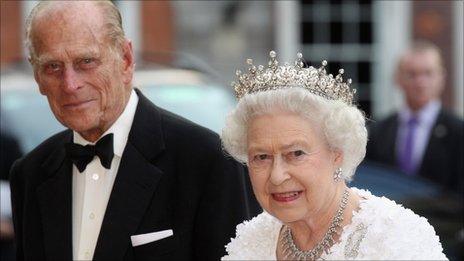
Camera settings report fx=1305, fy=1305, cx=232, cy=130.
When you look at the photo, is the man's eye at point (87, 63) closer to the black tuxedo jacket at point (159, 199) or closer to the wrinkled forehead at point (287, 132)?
the black tuxedo jacket at point (159, 199)

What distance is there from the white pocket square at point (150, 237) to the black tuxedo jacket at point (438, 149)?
16.8 ft

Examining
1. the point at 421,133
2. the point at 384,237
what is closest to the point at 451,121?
the point at 421,133

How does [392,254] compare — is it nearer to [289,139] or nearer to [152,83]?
[289,139]

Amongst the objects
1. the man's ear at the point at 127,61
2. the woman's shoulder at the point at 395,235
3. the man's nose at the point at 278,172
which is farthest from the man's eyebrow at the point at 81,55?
the woman's shoulder at the point at 395,235

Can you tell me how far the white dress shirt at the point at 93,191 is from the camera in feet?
14.3

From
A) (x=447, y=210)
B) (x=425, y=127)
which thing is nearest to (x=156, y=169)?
(x=447, y=210)

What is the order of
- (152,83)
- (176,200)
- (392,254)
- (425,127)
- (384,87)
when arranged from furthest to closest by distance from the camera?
(384,87), (425,127), (152,83), (176,200), (392,254)

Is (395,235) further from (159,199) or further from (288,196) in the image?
(159,199)

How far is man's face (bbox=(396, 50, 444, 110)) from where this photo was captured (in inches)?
404

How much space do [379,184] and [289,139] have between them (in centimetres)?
475

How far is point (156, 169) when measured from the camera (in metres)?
4.34

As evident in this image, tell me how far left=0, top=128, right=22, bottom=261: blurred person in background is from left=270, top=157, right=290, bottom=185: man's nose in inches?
134

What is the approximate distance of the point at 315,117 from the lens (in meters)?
3.57

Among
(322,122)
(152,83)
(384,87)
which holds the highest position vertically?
(322,122)
